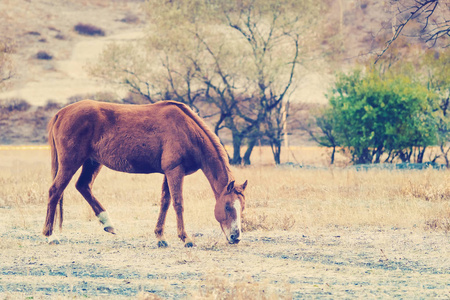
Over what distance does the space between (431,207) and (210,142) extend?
19.3 feet

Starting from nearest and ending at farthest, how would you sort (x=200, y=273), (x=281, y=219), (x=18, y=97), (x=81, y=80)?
(x=200, y=273)
(x=281, y=219)
(x=18, y=97)
(x=81, y=80)

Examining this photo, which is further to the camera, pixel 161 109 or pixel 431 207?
pixel 431 207

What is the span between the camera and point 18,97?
152 ft

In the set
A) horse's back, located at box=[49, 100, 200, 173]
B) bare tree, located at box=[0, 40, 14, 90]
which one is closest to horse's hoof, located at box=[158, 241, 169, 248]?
horse's back, located at box=[49, 100, 200, 173]

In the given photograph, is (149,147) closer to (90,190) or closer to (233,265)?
(90,190)

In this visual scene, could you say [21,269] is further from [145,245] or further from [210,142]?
[210,142]

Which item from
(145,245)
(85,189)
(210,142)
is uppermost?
(210,142)

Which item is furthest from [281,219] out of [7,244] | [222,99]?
[222,99]

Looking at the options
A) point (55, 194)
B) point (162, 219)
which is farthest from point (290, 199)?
point (55, 194)

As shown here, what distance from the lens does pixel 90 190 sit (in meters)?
10.2

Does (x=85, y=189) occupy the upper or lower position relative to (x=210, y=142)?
lower

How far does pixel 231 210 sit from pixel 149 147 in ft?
5.15

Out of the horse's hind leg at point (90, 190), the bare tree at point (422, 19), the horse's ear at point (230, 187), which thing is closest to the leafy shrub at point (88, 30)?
the bare tree at point (422, 19)

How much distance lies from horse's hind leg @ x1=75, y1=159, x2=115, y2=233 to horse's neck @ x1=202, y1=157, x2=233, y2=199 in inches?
75.3
